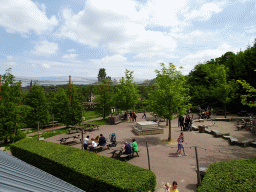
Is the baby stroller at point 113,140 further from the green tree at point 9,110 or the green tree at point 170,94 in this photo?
the green tree at point 9,110

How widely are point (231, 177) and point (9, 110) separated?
18.4 metres

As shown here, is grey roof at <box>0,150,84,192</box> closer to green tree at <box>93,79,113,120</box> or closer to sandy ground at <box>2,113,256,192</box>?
sandy ground at <box>2,113,256,192</box>

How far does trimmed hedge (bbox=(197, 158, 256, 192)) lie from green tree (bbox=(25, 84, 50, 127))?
22362mm

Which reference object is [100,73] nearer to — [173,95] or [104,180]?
[173,95]

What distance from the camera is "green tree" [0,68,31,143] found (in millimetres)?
15969

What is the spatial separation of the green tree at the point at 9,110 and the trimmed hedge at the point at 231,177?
17044 mm

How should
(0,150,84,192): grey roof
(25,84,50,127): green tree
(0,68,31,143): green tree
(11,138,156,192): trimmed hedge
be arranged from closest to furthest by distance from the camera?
(0,150,84,192): grey roof < (11,138,156,192): trimmed hedge < (0,68,31,143): green tree < (25,84,50,127): green tree

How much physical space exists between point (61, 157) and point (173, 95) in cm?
1022

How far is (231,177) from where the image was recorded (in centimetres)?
638

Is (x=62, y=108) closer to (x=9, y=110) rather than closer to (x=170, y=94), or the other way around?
(x=9, y=110)

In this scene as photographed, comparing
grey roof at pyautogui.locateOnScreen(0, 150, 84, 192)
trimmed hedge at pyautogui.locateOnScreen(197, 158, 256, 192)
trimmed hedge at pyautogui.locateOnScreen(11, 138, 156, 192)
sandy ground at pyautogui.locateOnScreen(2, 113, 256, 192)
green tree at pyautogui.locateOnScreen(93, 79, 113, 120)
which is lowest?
sandy ground at pyautogui.locateOnScreen(2, 113, 256, 192)

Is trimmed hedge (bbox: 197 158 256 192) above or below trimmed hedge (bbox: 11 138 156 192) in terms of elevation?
above

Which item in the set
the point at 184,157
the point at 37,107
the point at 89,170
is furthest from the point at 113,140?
the point at 37,107

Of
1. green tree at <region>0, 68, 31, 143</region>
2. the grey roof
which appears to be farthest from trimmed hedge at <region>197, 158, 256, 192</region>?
green tree at <region>0, 68, 31, 143</region>
